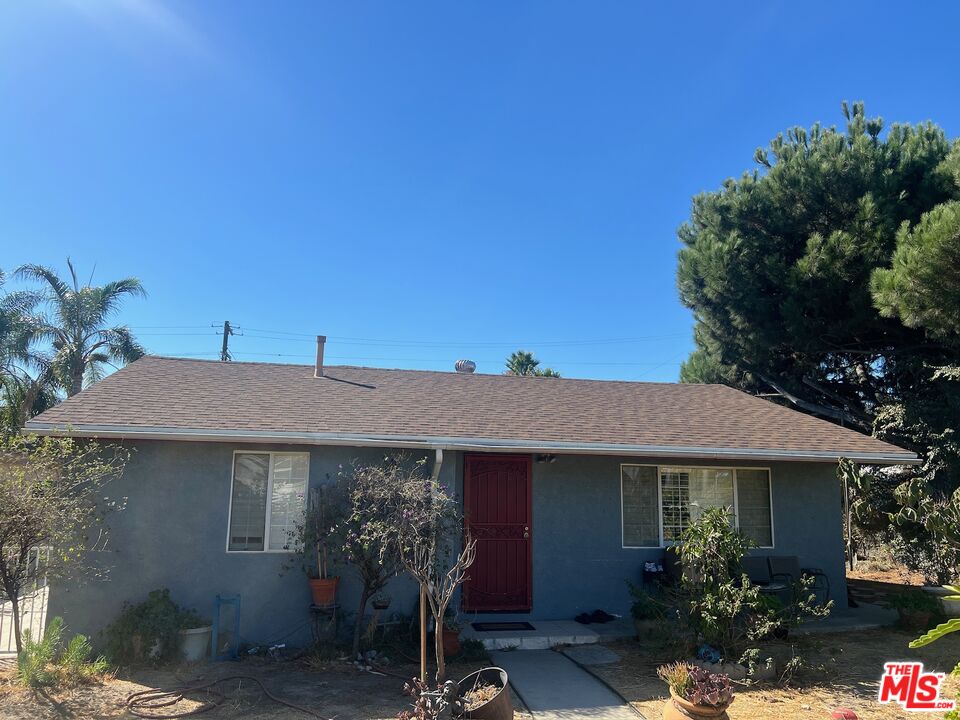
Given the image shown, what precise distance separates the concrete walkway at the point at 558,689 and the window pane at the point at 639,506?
99.4 inches

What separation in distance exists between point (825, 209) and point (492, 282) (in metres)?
8.19

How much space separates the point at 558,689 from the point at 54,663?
16.9 feet

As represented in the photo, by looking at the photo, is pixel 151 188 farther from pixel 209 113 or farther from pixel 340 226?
pixel 340 226

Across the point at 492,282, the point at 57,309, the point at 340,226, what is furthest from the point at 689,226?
the point at 57,309

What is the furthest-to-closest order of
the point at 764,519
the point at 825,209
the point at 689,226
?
the point at 689,226
the point at 825,209
the point at 764,519

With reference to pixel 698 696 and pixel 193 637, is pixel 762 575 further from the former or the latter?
pixel 193 637

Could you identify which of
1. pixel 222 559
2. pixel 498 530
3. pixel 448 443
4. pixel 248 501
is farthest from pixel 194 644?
pixel 498 530

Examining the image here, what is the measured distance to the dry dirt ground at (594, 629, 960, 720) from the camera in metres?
5.83

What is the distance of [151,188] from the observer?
11.5 metres

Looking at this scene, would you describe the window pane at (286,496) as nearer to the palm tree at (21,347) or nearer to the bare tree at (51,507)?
the bare tree at (51,507)

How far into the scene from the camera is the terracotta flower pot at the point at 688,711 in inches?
195

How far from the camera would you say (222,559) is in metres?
7.95

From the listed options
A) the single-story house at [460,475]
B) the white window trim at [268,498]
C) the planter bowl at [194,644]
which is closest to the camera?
the planter bowl at [194,644]

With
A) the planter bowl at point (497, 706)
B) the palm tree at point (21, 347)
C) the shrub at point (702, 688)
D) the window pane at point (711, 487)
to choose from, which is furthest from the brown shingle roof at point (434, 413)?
the palm tree at point (21, 347)
